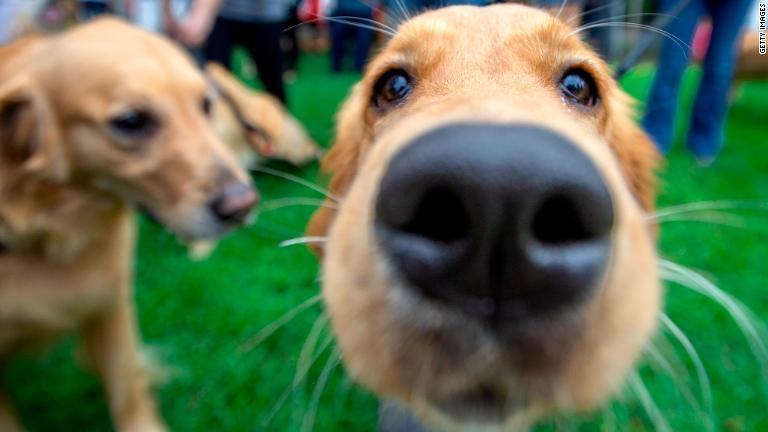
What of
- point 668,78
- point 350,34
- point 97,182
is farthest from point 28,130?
point 350,34

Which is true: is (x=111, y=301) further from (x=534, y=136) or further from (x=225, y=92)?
(x=534, y=136)

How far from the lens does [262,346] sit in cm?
337

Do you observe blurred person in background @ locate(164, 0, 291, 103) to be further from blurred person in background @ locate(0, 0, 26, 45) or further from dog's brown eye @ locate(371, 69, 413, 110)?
dog's brown eye @ locate(371, 69, 413, 110)

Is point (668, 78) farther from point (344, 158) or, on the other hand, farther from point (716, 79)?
point (344, 158)

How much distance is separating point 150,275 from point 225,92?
1.59 meters

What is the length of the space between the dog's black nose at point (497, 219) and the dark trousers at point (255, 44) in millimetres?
4669

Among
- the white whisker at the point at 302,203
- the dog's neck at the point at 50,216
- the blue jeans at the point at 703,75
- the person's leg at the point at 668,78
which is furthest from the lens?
the blue jeans at the point at 703,75

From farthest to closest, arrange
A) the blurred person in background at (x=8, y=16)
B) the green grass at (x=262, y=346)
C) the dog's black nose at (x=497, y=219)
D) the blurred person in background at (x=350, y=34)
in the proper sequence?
1. the blurred person in background at (x=350, y=34)
2. the blurred person in background at (x=8, y=16)
3. the green grass at (x=262, y=346)
4. the dog's black nose at (x=497, y=219)

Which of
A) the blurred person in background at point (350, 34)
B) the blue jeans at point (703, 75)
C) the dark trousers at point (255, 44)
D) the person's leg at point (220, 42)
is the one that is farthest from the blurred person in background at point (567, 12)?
the blurred person in background at point (350, 34)

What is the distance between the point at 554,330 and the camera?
3.13 ft

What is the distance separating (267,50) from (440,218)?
16.1 ft

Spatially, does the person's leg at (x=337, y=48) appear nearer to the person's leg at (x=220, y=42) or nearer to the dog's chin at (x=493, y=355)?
the person's leg at (x=220, y=42)

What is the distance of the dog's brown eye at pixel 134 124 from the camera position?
2.45 metres

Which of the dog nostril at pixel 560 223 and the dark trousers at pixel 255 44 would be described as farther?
the dark trousers at pixel 255 44
